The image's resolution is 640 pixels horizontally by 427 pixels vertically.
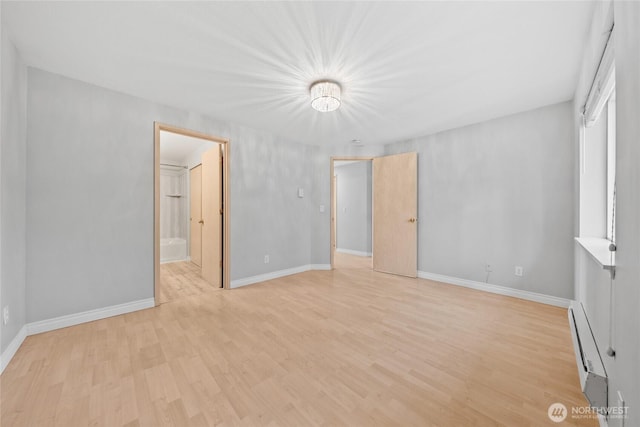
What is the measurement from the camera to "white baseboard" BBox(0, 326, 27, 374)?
1.61 m

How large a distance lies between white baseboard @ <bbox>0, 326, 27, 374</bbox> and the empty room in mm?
30

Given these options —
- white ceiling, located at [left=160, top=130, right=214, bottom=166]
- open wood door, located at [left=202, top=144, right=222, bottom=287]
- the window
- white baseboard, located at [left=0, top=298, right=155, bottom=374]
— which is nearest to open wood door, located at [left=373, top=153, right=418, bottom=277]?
the window

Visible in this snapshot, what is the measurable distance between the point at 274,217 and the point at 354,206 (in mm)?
2794

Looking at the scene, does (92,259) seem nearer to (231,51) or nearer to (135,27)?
(135,27)

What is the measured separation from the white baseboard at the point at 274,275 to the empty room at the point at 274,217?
1.9 inches

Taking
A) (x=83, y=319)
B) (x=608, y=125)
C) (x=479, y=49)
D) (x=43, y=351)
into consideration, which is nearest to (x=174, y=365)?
(x=43, y=351)

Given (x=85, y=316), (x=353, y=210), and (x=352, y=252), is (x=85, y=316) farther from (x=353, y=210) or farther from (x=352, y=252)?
(x=353, y=210)

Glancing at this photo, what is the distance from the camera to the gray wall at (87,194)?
211 cm

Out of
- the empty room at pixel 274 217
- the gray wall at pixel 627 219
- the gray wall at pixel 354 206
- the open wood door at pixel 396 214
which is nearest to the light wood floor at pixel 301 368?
the empty room at pixel 274 217

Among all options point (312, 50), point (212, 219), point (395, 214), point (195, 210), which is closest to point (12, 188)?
point (212, 219)

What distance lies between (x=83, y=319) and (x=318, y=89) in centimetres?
310

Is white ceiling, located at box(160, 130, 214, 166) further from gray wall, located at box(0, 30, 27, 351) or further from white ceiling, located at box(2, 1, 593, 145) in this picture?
gray wall, located at box(0, 30, 27, 351)

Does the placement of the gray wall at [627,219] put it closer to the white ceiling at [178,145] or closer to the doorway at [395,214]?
the doorway at [395,214]

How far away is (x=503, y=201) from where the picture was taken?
3125 mm
